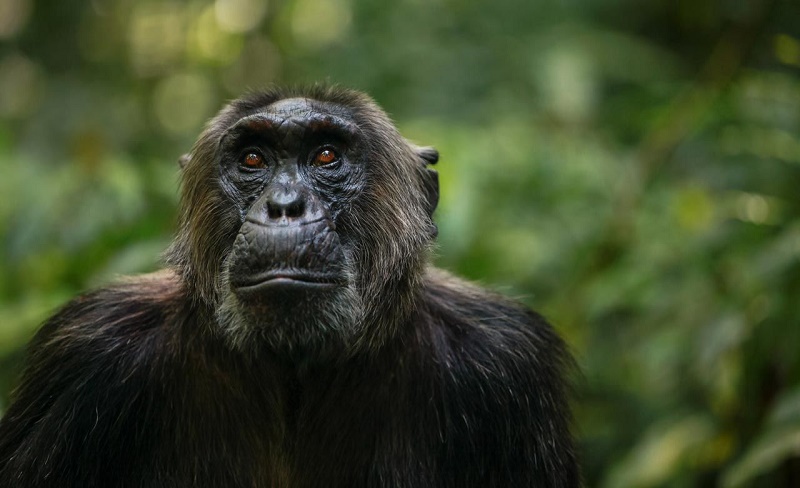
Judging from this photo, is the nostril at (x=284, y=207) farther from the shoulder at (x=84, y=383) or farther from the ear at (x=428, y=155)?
the ear at (x=428, y=155)

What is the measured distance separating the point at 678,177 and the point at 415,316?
490cm

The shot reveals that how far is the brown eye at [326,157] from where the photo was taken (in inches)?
171

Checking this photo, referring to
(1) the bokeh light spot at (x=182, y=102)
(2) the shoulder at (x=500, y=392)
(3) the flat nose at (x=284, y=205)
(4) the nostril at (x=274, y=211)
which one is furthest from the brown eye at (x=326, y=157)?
(1) the bokeh light spot at (x=182, y=102)

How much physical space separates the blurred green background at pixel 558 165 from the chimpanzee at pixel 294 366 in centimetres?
72

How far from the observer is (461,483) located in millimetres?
4535

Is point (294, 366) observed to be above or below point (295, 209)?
below

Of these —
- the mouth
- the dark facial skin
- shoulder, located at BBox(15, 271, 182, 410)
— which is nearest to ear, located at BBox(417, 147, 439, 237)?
the dark facial skin

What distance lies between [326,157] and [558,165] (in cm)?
403

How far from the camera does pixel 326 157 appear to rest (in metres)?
4.37

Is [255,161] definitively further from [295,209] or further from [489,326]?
[489,326]

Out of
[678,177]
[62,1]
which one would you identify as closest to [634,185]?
[678,177]

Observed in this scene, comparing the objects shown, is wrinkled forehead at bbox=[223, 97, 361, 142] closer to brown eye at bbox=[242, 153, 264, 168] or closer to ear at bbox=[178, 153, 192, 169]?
brown eye at bbox=[242, 153, 264, 168]

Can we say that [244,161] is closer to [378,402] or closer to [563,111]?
[378,402]

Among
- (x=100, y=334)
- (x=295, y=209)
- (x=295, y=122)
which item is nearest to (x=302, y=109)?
(x=295, y=122)
